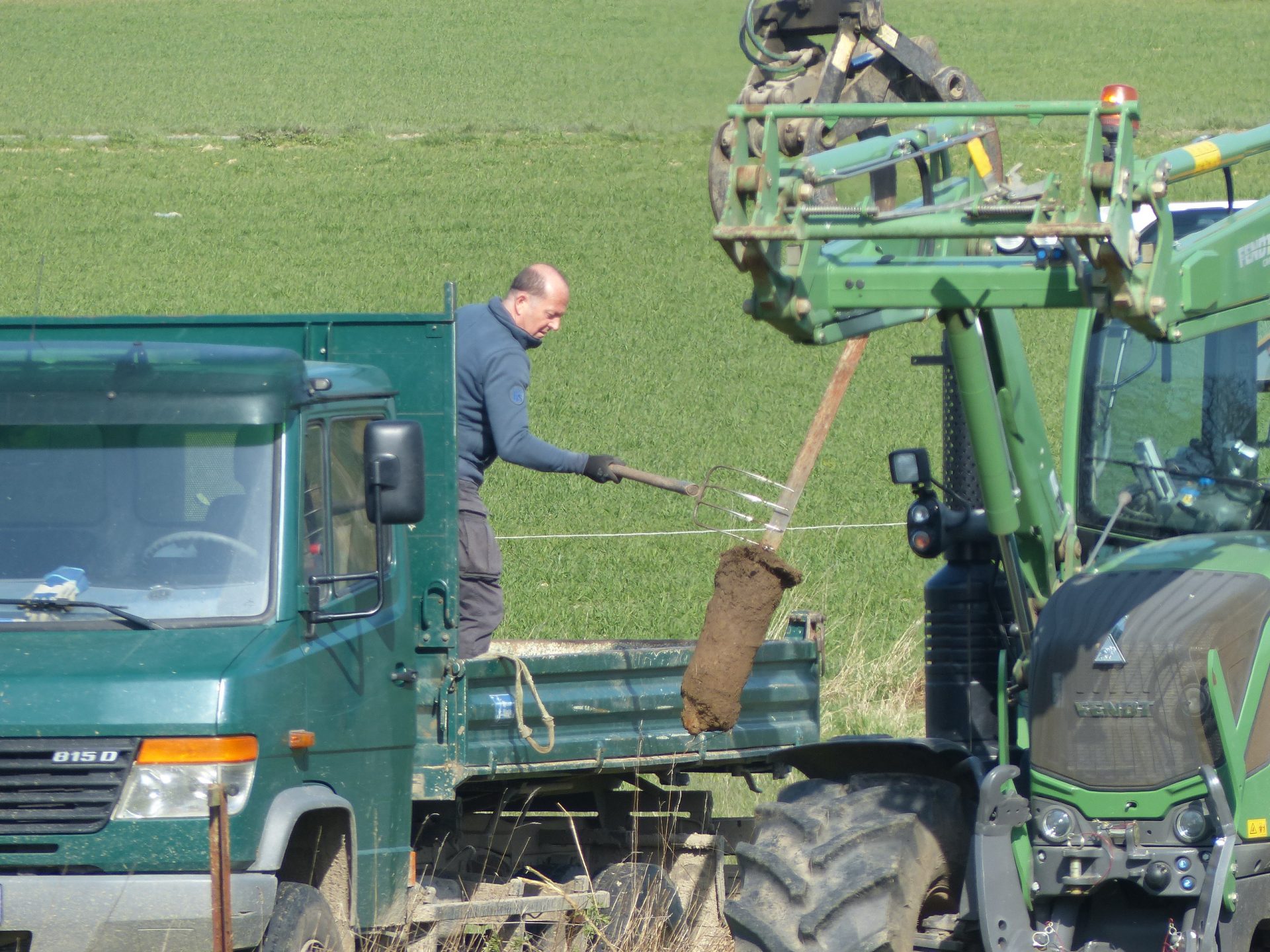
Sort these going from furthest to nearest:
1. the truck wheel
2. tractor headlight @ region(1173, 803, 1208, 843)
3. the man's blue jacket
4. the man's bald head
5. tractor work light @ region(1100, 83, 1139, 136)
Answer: the man's bald head → the man's blue jacket → the truck wheel → tractor headlight @ region(1173, 803, 1208, 843) → tractor work light @ region(1100, 83, 1139, 136)

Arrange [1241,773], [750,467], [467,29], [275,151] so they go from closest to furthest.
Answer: [1241,773]
[750,467]
[467,29]
[275,151]

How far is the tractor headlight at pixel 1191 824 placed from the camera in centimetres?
484

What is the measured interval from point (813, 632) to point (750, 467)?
33.0 feet

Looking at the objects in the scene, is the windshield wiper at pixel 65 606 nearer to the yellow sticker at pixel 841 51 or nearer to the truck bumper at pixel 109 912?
the truck bumper at pixel 109 912

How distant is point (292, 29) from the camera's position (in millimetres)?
34969

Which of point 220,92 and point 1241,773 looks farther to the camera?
point 220,92

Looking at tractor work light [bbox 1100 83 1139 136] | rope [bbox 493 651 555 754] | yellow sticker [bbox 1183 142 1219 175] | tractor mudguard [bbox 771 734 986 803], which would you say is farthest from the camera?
rope [bbox 493 651 555 754]

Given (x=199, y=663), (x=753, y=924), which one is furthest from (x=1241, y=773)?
(x=199, y=663)

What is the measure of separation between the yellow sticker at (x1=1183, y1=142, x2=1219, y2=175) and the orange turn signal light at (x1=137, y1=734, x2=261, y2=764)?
318 cm

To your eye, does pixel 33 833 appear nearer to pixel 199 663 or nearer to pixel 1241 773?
pixel 199 663

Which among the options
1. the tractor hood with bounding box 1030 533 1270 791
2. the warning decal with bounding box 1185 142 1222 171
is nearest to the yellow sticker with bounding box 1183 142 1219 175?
the warning decal with bounding box 1185 142 1222 171

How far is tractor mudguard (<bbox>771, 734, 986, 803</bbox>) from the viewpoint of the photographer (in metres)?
5.62

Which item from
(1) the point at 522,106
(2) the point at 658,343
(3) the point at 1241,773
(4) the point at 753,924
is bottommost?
(4) the point at 753,924

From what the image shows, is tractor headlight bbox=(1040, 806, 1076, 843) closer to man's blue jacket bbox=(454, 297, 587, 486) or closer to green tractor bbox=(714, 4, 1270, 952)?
green tractor bbox=(714, 4, 1270, 952)
